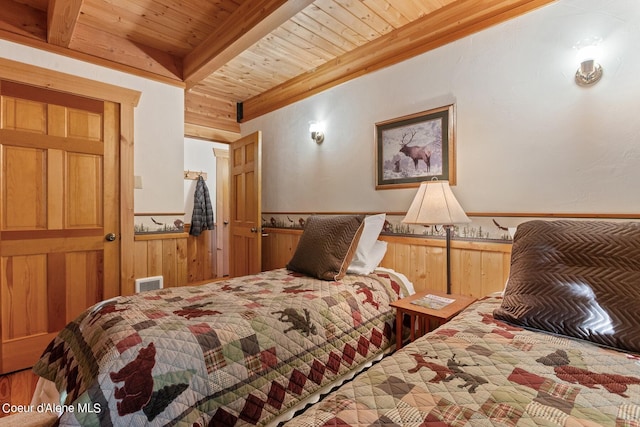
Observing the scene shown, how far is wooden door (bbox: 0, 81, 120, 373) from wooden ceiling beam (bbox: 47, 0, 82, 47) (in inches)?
15.1

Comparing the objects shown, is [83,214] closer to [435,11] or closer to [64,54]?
[64,54]

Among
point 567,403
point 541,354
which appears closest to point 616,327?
point 541,354

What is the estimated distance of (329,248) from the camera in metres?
2.17

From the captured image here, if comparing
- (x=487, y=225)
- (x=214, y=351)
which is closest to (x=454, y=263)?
(x=487, y=225)

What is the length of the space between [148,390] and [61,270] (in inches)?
76.7

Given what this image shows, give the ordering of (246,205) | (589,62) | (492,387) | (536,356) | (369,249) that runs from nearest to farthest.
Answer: (492,387) < (536,356) < (589,62) < (369,249) < (246,205)

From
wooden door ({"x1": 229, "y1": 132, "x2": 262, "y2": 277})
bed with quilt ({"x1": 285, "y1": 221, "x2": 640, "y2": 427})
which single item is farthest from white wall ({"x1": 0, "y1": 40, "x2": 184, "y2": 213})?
bed with quilt ({"x1": 285, "y1": 221, "x2": 640, "y2": 427})

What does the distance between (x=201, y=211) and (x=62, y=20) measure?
111 inches

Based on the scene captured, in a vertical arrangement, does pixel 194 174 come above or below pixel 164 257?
above

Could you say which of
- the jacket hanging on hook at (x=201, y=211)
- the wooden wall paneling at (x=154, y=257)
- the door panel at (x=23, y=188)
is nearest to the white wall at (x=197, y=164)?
the jacket hanging on hook at (x=201, y=211)

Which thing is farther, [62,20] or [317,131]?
[317,131]

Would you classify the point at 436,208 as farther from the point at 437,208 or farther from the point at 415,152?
the point at 415,152

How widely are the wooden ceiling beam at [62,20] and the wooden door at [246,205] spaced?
161 cm

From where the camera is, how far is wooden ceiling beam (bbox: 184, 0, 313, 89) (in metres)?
1.92
